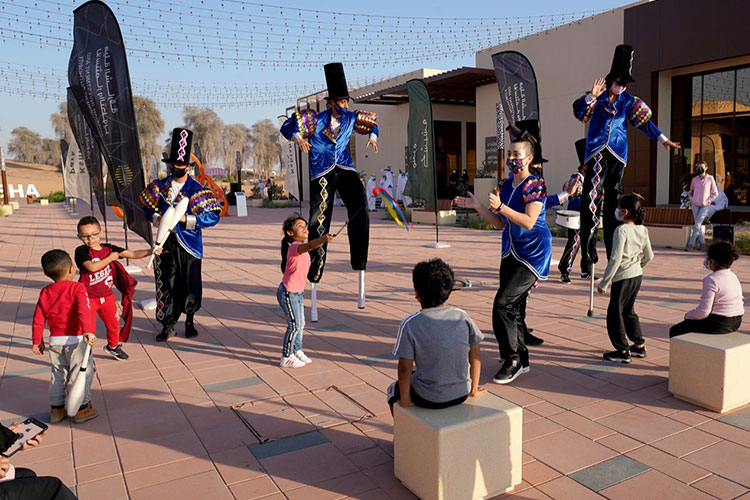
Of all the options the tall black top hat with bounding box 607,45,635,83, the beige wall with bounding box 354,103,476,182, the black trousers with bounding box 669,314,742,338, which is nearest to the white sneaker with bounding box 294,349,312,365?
the black trousers with bounding box 669,314,742,338

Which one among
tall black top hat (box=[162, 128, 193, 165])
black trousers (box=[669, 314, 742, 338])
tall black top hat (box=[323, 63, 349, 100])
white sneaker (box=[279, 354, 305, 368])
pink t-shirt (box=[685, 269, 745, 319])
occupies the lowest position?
white sneaker (box=[279, 354, 305, 368])

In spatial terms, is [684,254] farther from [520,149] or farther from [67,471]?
[67,471]

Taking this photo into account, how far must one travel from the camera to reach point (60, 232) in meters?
17.9

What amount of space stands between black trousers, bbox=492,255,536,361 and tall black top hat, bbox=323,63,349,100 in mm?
2900

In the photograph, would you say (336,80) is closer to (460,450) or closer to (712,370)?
(712,370)

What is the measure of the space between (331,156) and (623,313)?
3.23 meters

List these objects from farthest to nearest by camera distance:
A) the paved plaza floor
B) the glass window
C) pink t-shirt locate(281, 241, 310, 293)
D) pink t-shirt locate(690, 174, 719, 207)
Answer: the glass window < pink t-shirt locate(690, 174, 719, 207) < pink t-shirt locate(281, 241, 310, 293) < the paved plaza floor

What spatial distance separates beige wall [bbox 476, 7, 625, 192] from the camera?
18219 millimetres

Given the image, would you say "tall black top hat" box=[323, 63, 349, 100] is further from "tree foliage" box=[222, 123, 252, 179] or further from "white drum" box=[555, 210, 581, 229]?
"tree foliage" box=[222, 123, 252, 179]

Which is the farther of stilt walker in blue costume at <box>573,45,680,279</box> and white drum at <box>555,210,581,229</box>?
white drum at <box>555,210,581,229</box>

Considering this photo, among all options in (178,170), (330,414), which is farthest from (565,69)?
(330,414)

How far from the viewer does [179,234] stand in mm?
5371

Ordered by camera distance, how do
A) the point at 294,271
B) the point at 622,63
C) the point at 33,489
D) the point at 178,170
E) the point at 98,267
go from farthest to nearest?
the point at 622,63, the point at 178,170, the point at 294,271, the point at 98,267, the point at 33,489

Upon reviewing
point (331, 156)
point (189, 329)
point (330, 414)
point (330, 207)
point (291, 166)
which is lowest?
point (330, 414)
